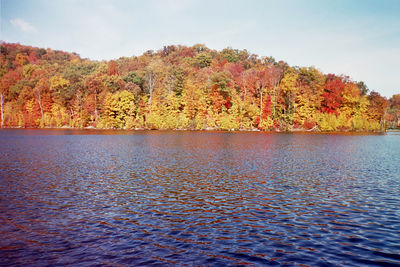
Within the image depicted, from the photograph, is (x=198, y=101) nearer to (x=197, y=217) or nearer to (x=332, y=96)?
(x=332, y=96)

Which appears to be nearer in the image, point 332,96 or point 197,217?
point 197,217

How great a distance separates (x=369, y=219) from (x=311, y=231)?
3199mm

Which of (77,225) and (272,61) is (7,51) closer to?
(272,61)

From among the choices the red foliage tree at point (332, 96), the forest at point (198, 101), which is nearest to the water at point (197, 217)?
the forest at point (198, 101)

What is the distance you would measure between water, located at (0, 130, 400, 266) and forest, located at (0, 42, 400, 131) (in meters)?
72.8

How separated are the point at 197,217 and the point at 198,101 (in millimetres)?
87815

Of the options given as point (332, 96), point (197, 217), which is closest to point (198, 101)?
point (332, 96)

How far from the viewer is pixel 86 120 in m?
112

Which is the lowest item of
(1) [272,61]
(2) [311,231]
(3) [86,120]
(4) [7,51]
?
(2) [311,231]

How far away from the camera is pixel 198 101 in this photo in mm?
99000

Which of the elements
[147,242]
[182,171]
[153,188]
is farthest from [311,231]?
[182,171]

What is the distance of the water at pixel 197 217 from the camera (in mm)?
8789

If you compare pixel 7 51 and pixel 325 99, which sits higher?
pixel 7 51

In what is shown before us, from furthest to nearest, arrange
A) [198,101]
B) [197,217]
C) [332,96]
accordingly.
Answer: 1. [198,101]
2. [332,96]
3. [197,217]
